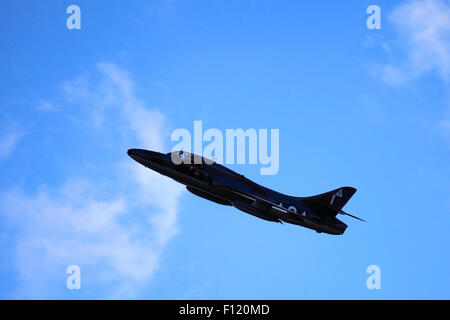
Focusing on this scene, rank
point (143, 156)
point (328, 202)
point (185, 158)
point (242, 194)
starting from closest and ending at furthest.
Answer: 1. point (143, 156)
2. point (185, 158)
3. point (242, 194)
4. point (328, 202)

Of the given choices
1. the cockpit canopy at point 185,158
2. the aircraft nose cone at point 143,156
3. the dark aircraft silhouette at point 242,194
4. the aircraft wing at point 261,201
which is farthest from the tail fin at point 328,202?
the aircraft nose cone at point 143,156

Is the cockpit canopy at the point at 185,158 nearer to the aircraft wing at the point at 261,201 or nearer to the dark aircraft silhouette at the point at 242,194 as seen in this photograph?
the dark aircraft silhouette at the point at 242,194

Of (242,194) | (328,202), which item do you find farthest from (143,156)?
(328,202)

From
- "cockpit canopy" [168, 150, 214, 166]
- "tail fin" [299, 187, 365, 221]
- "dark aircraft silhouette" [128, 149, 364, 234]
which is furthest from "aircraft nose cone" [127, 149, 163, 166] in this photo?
"tail fin" [299, 187, 365, 221]

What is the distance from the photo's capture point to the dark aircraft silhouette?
54.4m

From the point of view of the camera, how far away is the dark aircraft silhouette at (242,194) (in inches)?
2141

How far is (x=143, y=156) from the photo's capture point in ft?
177

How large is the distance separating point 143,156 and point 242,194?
31.4ft

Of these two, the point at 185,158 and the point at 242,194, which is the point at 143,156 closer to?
the point at 185,158

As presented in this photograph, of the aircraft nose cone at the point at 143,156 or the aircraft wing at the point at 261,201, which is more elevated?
the aircraft nose cone at the point at 143,156
